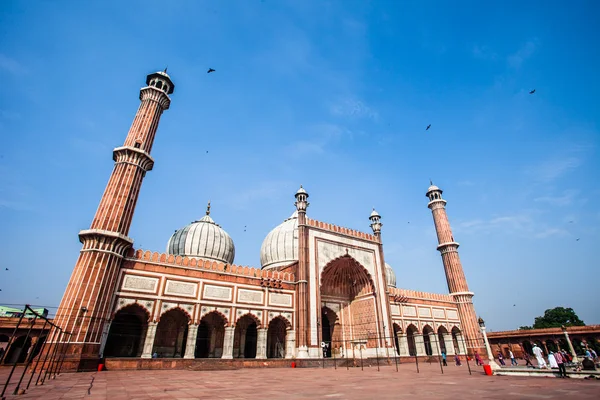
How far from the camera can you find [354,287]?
2617 cm

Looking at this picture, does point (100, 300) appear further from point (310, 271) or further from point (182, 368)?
point (310, 271)

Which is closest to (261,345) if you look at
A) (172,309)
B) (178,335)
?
(178,335)

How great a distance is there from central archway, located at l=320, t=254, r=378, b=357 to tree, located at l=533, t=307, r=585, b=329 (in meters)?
44.3

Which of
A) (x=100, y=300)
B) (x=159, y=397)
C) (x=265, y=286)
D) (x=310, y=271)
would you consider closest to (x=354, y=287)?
(x=310, y=271)

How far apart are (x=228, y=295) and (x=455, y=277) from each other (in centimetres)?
2307

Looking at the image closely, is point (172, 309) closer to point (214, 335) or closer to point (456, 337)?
point (214, 335)

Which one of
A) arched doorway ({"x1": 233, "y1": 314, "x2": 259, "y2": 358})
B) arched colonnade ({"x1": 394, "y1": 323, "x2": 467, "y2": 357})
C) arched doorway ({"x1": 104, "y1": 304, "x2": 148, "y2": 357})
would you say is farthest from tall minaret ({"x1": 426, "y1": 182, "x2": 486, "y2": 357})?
arched doorway ({"x1": 104, "y1": 304, "x2": 148, "y2": 357})

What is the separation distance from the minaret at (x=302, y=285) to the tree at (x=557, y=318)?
51.0 meters

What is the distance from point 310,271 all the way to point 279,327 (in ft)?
16.7

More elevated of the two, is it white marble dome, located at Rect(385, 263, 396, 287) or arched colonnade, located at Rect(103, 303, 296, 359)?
white marble dome, located at Rect(385, 263, 396, 287)

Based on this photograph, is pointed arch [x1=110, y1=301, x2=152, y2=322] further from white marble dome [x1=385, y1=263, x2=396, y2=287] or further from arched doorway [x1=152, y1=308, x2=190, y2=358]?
white marble dome [x1=385, y1=263, x2=396, y2=287]

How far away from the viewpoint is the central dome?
24.3 m

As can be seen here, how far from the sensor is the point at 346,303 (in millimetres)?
25953

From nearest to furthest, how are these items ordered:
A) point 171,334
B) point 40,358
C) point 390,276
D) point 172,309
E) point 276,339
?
point 40,358 < point 172,309 < point 171,334 < point 276,339 < point 390,276
